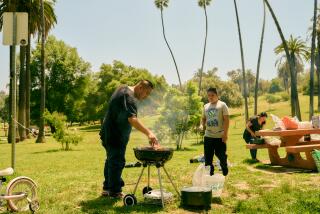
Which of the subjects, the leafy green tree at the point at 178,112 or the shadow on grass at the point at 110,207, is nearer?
the shadow on grass at the point at 110,207

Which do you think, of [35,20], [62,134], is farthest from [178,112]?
[35,20]

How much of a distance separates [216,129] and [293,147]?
11.2 feet

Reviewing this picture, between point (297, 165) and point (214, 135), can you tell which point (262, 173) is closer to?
point (297, 165)

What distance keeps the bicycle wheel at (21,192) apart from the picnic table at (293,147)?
6.88 metres

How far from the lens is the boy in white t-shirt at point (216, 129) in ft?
27.3

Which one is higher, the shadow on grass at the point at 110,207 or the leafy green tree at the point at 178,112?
the leafy green tree at the point at 178,112

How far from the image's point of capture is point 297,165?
37.7 feet

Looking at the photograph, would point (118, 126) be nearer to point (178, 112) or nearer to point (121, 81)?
point (178, 112)

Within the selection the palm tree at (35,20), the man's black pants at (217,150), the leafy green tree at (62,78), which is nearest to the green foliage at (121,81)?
the leafy green tree at (62,78)

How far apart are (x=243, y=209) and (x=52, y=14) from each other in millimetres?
37523

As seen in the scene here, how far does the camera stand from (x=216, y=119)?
27.5 ft

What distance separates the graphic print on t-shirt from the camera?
8.37 meters

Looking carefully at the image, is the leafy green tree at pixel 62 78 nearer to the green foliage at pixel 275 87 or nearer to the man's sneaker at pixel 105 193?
the man's sneaker at pixel 105 193


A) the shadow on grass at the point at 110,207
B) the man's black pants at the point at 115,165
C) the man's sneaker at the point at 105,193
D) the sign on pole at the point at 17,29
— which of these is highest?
the sign on pole at the point at 17,29
